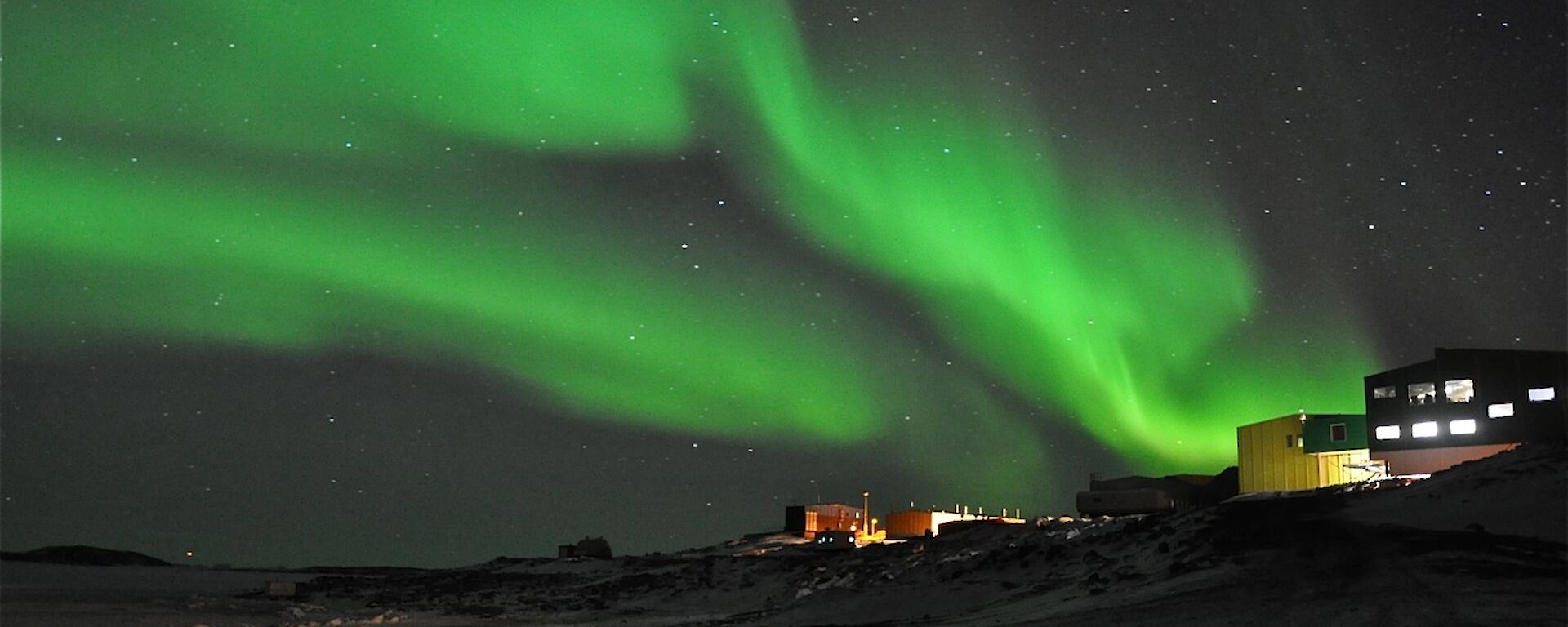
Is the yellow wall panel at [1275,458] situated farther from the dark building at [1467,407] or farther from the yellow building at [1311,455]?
the dark building at [1467,407]

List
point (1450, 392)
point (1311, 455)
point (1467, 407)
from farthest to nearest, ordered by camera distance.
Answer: point (1311, 455) → point (1450, 392) → point (1467, 407)

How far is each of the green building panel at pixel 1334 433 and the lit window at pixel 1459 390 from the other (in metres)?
5.75

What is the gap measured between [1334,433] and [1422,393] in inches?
211

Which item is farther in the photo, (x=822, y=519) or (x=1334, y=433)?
(x=822, y=519)

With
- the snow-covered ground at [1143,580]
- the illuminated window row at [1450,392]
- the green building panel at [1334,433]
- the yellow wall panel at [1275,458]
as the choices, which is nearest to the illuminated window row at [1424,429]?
the illuminated window row at [1450,392]

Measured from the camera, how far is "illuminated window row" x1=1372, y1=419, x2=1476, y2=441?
57.7 metres

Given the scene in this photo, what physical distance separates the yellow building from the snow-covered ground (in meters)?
26.2

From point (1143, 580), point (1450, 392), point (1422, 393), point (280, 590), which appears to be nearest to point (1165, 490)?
point (1422, 393)

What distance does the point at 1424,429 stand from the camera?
5953 centimetres

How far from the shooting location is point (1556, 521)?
2272 centimetres

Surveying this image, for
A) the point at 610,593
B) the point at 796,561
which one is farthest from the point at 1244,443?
the point at 610,593

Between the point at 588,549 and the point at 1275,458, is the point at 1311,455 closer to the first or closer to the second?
the point at 1275,458

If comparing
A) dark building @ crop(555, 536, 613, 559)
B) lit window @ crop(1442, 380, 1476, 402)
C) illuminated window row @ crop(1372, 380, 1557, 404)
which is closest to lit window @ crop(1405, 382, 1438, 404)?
illuminated window row @ crop(1372, 380, 1557, 404)

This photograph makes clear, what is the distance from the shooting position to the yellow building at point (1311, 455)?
63.8 meters
